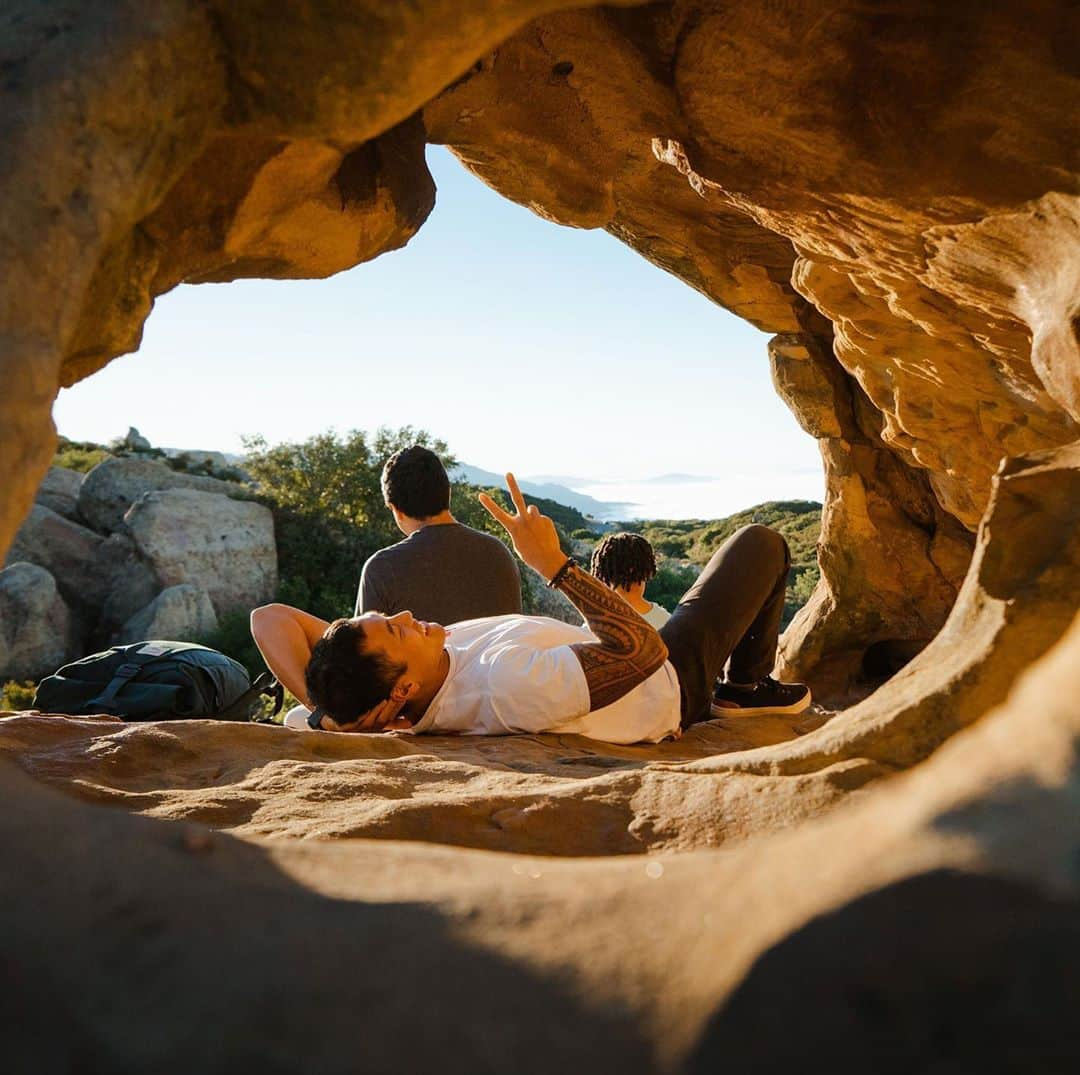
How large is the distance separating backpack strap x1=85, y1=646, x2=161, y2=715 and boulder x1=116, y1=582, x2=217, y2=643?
9.87m

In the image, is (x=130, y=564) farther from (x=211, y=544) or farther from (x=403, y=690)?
(x=403, y=690)

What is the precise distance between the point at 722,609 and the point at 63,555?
541 inches

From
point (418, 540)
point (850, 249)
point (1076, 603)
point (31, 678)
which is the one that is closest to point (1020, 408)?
point (850, 249)

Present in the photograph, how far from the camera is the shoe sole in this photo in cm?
471

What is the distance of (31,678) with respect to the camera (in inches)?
554

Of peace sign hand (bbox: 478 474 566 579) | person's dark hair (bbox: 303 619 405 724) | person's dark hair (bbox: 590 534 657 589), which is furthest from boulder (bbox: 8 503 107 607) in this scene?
peace sign hand (bbox: 478 474 566 579)

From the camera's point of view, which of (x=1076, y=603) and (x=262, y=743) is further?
(x=262, y=743)

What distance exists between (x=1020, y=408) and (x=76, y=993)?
459cm

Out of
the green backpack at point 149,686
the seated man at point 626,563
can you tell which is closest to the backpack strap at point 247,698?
the green backpack at point 149,686

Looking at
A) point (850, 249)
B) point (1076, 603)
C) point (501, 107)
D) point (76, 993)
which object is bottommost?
point (76, 993)

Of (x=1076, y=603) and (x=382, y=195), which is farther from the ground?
(x=382, y=195)

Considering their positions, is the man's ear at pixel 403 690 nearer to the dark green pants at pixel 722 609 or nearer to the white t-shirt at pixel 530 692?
the white t-shirt at pixel 530 692

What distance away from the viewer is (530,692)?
3439mm

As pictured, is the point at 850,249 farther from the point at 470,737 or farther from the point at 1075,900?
the point at 1075,900
